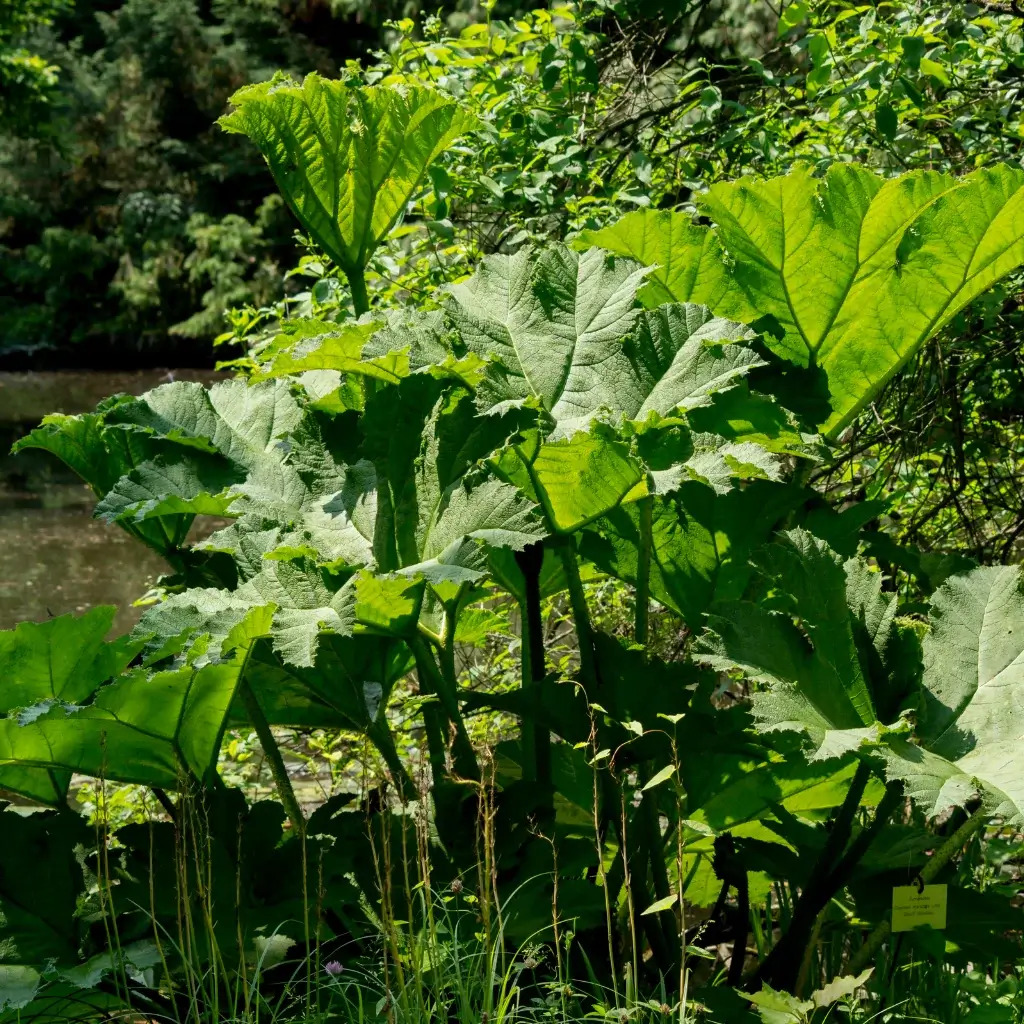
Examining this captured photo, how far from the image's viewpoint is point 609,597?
11.2 ft

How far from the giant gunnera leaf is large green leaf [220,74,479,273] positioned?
303 mm

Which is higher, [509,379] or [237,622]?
[509,379]

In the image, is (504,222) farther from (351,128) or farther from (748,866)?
(748,866)

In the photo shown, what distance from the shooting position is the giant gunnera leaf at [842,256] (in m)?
1.86

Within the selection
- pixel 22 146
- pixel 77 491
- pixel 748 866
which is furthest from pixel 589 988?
pixel 22 146

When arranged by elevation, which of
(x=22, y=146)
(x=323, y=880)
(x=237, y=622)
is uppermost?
(x=22, y=146)

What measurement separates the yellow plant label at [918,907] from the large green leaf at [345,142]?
125cm

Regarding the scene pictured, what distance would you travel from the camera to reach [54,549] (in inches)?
402

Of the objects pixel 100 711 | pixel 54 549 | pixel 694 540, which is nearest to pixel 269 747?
pixel 100 711

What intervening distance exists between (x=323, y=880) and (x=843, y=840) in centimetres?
70

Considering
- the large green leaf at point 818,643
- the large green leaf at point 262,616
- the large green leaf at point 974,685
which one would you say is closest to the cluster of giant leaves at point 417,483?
the large green leaf at point 262,616

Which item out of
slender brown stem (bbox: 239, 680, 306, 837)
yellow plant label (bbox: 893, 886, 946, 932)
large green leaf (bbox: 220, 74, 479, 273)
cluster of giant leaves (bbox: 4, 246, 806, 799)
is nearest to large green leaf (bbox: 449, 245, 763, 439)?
cluster of giant leaves (bbox: 4, 246, 806, 799)

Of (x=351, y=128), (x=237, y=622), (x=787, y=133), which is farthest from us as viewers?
(x=787, y=133)

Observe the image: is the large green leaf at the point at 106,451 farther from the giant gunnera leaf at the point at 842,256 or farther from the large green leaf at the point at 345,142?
the giant gunnera leaf at the point at 842,256
